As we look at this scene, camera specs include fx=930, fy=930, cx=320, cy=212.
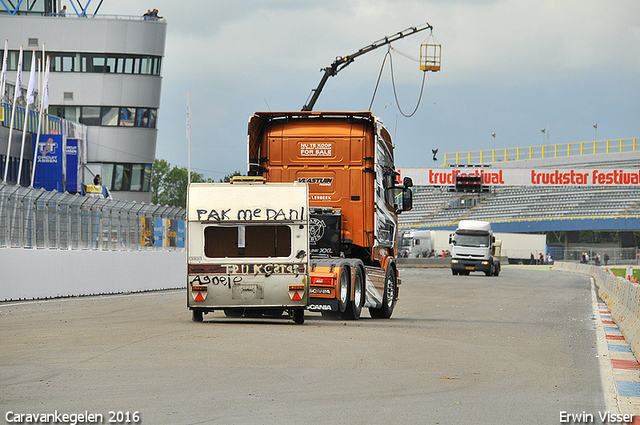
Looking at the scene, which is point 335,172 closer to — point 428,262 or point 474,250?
point 474,250

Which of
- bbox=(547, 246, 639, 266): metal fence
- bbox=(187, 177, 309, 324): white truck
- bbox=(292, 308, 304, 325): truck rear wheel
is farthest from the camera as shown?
bbox=(547, 246, 639, 266): metal fence

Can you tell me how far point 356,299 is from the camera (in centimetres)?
1727

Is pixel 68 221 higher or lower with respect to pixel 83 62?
lower

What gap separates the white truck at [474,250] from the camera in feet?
180

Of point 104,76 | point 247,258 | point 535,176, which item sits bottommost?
point 247,258

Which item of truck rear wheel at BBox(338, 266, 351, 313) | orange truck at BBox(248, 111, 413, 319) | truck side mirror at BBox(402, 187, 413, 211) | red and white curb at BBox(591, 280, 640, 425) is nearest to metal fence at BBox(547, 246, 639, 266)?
truck side mirror at BBox(402, 187, 413, 211)

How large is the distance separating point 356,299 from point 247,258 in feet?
9.26

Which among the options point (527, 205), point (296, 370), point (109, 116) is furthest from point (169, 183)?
point (296, 370)

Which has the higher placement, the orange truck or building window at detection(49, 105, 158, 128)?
building window at detection(49, 105, 158, 128)

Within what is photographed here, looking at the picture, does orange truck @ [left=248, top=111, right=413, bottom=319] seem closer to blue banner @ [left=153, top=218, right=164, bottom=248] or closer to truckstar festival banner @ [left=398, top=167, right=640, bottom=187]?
blue banner @ [left=153, top=218, right=164, bottom=248]

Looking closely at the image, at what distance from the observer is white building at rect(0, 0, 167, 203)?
58.5 metres

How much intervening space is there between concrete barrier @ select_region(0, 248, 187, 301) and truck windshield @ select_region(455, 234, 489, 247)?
84.9 ft

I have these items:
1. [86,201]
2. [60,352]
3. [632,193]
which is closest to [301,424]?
[60,352]

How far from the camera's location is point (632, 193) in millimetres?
93562
